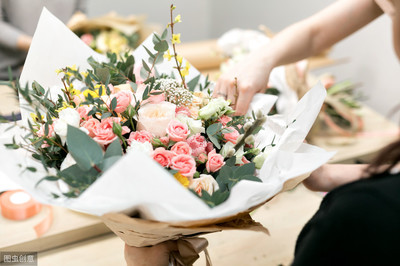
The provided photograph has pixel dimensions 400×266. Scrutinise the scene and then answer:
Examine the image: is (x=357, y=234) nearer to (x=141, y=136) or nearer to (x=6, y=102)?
(x=141, y=136)

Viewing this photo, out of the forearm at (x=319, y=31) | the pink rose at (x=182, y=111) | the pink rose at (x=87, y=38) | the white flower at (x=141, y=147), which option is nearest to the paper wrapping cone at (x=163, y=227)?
the white flower at (x=141, y=147)

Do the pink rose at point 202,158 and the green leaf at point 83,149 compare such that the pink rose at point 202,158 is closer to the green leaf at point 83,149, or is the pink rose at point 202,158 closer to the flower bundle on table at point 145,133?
the flower bundle on table at point 145,133

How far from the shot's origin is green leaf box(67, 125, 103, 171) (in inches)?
23.3

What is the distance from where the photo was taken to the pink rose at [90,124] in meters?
0.65

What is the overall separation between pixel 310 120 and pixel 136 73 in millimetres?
363

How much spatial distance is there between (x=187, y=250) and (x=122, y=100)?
0.97 feet

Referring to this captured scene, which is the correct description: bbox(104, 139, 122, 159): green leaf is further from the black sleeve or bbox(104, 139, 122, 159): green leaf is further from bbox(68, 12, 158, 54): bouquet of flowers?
bbox(68, 12, 158, 54): bouquet of flowers

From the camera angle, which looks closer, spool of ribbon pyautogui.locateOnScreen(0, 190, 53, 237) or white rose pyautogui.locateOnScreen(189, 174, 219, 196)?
white rose pyautogui.locateOnScreen(189, 174, 219, 196)

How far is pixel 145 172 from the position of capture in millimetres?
493

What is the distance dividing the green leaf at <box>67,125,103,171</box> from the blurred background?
1.66 meters

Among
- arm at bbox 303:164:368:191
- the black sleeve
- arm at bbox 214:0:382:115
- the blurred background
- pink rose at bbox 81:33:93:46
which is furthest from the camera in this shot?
the blurred background

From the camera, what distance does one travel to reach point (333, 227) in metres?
0.51

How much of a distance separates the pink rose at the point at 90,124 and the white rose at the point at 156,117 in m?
0.07

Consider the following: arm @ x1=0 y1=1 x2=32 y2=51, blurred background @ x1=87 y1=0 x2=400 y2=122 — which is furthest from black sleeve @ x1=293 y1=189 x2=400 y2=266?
arm @ x1=0 y1=1 x2=32 y2=51
